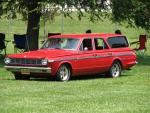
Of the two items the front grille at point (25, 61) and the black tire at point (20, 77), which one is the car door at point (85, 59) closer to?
the front grille at point (25, 61)

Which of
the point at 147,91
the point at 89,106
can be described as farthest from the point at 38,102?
the point at 147,91

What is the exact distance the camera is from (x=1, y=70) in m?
21.8

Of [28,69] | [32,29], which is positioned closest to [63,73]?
[28,69]

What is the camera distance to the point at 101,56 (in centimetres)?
1969

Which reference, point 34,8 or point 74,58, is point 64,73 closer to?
point 74,58

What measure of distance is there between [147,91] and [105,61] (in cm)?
481

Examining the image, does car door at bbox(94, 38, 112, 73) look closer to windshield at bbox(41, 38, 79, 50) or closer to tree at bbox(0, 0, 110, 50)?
windshield at bbox(41, 38, 79, 50)

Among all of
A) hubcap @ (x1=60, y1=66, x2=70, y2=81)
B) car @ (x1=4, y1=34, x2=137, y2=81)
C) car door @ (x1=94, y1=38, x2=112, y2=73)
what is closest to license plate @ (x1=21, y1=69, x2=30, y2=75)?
car @ (x1=4, y1=34, x2=137, y2=81)

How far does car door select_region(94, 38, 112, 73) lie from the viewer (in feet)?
64.1

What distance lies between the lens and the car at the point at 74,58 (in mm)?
17891

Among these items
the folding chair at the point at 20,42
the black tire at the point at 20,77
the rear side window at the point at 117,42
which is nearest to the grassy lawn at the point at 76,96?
the black tire at the point at 20,77

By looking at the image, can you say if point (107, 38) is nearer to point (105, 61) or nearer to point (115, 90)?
point (105, 61)

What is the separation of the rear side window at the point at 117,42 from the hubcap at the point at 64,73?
281cm

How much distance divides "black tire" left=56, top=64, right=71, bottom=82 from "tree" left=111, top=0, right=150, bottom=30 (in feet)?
26.6
